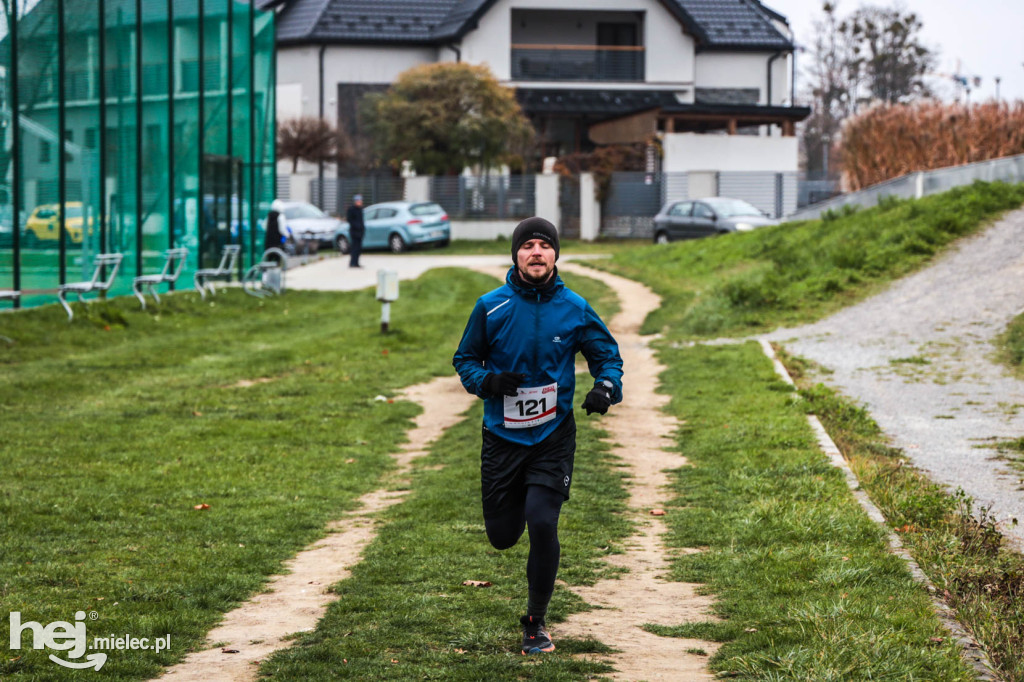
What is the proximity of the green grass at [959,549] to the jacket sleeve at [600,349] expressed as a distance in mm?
1775

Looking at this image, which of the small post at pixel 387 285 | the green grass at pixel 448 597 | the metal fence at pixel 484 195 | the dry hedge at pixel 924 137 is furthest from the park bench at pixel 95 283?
the metal fence at pixel 484 195

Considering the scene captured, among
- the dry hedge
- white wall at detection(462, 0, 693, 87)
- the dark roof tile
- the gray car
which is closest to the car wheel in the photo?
the gray car

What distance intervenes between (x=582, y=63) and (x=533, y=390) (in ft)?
158

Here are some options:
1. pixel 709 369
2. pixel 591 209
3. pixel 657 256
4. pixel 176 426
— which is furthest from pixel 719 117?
pixel 176 426

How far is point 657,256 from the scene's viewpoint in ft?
96.1

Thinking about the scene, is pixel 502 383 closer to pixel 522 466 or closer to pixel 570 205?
pixel 522 466

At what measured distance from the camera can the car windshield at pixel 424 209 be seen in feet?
128

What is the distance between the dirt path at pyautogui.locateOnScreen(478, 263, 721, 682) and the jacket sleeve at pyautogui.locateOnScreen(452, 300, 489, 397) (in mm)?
1199

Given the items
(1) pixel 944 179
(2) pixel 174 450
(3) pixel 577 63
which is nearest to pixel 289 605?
(2) pixel 174 450

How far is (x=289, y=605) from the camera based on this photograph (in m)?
6.18

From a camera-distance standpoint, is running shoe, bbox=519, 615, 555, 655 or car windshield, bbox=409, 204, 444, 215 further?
car windshield, bbox=409, 204, 444, 215

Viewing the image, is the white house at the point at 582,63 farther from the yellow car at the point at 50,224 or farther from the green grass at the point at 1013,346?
the green grass at the point at 1013,346

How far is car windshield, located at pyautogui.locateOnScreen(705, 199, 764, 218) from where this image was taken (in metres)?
34.0

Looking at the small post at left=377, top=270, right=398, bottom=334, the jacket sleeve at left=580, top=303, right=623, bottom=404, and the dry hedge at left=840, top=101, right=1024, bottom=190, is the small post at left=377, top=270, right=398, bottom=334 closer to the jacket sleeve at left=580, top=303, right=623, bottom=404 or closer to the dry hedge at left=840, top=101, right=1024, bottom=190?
the jacket sleeve at left=580, top=303, right=623, bottom=404
